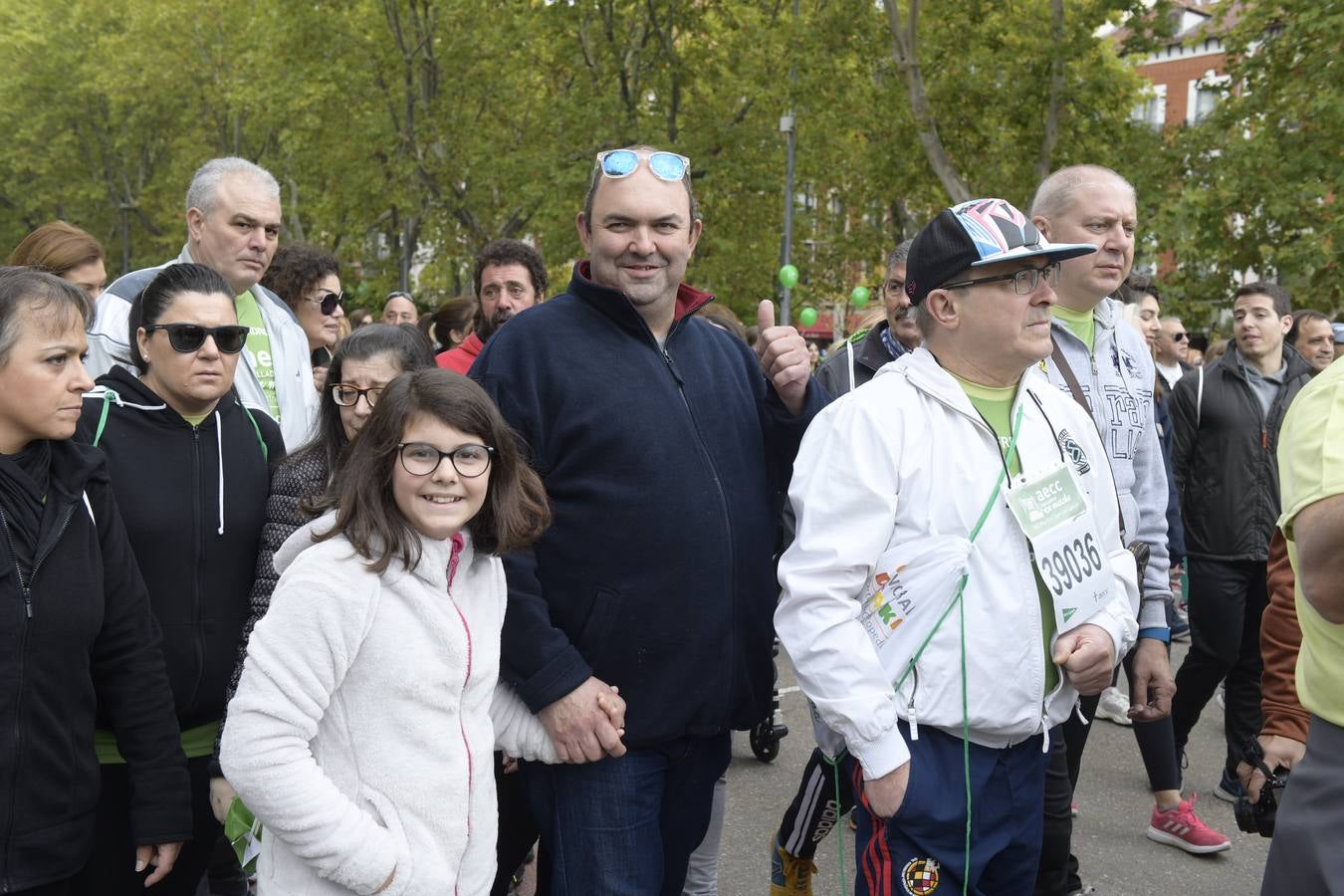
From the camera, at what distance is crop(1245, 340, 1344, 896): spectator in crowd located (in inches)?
83.7

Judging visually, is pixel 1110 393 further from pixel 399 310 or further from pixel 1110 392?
pixel 399 310

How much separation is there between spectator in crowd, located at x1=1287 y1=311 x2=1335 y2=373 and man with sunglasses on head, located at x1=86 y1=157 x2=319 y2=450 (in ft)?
20.6

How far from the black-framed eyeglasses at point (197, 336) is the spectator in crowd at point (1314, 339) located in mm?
6924

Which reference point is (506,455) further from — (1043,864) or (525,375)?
(1043,864)

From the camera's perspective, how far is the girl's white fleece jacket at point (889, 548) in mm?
2623

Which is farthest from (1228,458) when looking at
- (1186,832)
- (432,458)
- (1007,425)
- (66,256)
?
(66,256)

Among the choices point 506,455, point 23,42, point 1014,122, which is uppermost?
point 23,42

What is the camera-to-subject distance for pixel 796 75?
2083 centimetres

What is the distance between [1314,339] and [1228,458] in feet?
8.26

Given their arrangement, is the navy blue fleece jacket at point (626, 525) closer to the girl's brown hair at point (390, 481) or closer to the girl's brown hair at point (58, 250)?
the girl's brown hair at point (390, 481)

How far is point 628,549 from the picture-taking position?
2.92 meters

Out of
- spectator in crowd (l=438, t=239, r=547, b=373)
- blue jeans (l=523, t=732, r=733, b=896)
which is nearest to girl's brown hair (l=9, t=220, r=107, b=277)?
spectator in crowd (l=438, t=239, r=547, b=373)

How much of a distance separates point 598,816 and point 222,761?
2.94ft

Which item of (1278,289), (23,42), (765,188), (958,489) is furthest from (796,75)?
(23,42)
